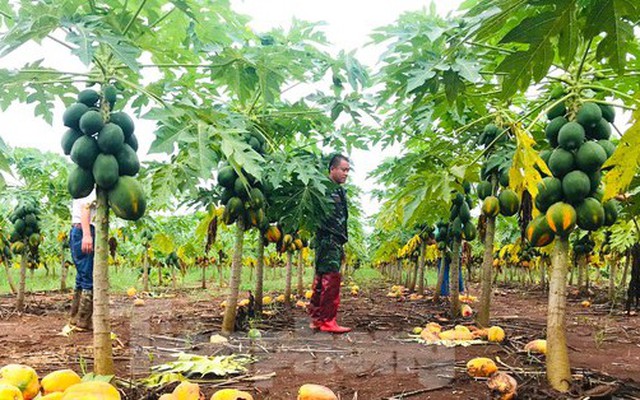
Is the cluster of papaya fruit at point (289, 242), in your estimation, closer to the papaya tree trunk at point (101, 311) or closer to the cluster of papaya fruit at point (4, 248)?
the papaya tree trunk at point (101, 311)

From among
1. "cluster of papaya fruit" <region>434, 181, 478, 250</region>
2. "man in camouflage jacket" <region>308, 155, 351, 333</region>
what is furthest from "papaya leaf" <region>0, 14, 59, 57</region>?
"cluster of papaya fruit" <region>434, 181, 478, 250</region>

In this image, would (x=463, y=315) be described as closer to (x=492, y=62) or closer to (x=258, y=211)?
(x=258, y=211)

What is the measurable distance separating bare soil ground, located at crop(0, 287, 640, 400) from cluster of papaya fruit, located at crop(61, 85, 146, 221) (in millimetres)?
1022

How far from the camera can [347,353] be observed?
4.49 m

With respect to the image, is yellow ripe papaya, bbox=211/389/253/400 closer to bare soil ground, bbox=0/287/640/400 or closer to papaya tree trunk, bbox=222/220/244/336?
bare soil ground, bbox=0/287/640/400

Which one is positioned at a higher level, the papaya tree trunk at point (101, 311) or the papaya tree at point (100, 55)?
the papaya tree at point (100, 55)

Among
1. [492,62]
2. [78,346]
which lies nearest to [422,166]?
[492,62]

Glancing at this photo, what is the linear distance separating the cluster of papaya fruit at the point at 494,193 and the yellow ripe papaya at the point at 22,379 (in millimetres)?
4079

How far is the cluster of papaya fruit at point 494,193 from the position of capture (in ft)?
16.0

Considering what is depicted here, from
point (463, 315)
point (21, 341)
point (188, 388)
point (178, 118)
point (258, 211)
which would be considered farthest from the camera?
point (463, 315)

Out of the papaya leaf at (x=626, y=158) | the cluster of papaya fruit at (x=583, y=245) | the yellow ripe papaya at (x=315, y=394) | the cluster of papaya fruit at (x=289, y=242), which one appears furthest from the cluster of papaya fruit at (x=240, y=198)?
the cluster of papaya fruit at (x=583, y=245)

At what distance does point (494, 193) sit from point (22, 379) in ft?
15.0

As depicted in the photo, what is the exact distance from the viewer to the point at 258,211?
541cm

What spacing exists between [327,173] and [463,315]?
2.83 metres
